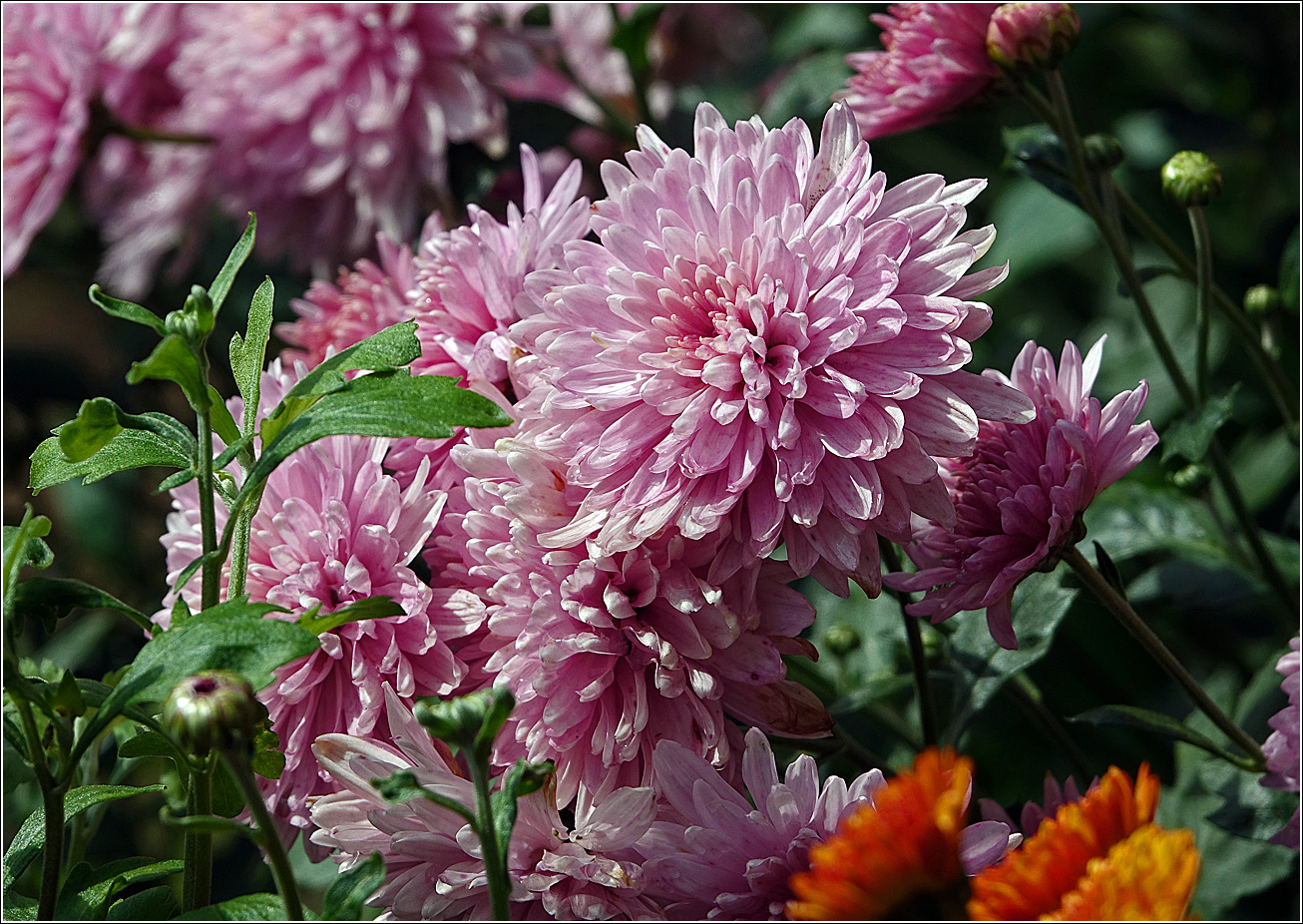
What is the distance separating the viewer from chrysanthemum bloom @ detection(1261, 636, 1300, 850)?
1.42 ft

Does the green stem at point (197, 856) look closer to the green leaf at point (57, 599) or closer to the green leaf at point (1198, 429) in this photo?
the green leaf at point (57, 599)

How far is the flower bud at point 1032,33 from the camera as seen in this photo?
586 millimetres

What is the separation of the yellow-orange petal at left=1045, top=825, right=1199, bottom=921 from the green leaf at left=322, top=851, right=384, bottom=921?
197mm

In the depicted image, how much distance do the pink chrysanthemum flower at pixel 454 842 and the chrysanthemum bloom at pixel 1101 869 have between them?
0.14 m

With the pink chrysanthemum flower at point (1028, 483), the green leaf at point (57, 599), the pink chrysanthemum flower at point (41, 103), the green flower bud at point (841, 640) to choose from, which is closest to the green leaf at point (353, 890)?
the green leaf at point (57, 599)

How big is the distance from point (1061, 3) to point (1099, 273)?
0.61m

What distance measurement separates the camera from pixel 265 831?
1.12 ft

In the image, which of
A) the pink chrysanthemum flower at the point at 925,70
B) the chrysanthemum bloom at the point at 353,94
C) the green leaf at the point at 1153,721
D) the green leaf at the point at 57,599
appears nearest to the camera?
the green leaf at the point at 57,599

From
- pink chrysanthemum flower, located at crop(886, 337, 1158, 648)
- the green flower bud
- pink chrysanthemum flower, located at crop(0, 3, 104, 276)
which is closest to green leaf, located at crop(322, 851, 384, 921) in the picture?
pink chrysanthemum flower, located at crop(886, 337, 1158, 648)

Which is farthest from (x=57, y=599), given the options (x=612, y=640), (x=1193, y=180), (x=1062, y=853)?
(x=1193, y=180)

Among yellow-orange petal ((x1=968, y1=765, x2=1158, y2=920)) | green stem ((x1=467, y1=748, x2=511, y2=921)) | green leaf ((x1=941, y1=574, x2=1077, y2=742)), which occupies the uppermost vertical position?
yellow-orange petal ((x1=968, y1=765, x2=1158, y2=920))

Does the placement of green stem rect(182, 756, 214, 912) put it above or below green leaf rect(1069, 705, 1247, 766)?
above

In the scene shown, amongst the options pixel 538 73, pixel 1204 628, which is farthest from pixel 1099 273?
pixel 538 73

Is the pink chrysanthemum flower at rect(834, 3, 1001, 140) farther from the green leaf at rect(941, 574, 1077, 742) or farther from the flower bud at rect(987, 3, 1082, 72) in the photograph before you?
the green leaf at rect(941, 574, 1077, 742)
